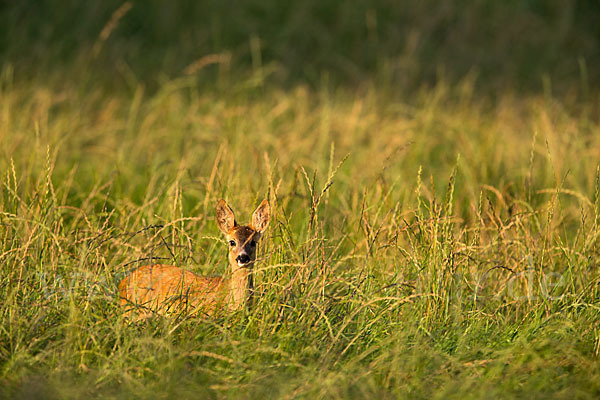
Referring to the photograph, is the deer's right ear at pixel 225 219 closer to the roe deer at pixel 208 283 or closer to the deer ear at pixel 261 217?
the roe deer at pixel 208 283

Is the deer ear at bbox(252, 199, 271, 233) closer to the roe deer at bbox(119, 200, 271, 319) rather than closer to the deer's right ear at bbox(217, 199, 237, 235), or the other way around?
the roe deer at bbox(119, 200, 271, 319)

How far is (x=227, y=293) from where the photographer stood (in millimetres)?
4262

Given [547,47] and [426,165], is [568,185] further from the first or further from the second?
[547,47]

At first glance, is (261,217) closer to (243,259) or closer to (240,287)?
(243,259)

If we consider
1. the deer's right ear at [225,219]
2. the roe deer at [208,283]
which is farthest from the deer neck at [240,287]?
the deer's right ear at [225,219]

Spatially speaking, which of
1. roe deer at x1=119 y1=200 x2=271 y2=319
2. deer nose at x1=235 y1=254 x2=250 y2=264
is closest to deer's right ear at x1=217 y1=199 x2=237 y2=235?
roe deer at x1=119 y1=200 x2=271 y2=319

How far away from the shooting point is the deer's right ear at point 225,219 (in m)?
4.55

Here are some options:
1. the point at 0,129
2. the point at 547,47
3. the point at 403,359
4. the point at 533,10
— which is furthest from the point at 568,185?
the point at 533,10

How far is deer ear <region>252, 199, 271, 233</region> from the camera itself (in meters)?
4.49

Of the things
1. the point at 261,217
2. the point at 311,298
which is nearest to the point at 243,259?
the point at 261,217

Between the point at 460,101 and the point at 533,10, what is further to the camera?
the point at 533,10

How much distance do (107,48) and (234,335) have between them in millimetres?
7599

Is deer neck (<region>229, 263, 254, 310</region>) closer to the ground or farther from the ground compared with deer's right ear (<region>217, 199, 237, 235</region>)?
closer to the ground

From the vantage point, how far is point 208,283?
14.3 feet
